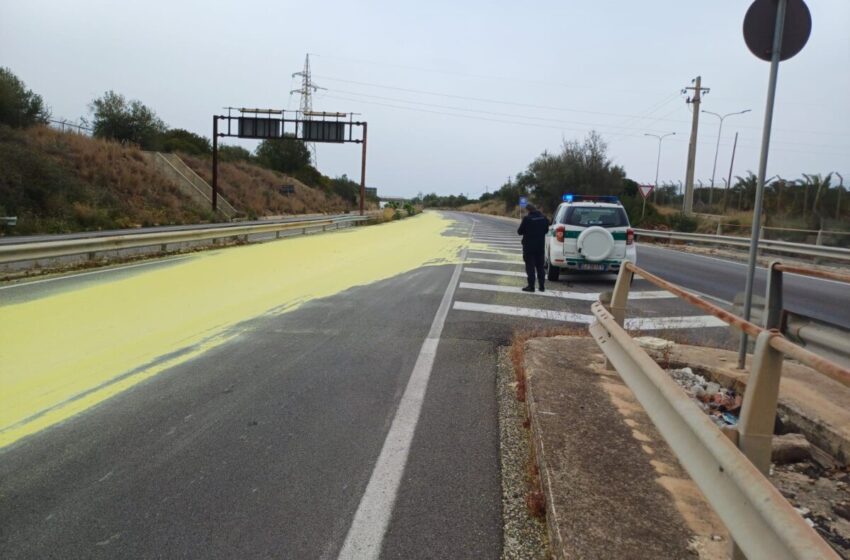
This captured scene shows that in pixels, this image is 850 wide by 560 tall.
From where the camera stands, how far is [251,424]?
4430 millimetres

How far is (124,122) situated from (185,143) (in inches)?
517

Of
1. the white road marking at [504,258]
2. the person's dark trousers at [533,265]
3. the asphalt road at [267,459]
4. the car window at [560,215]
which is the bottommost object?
the asphalt road at [267,459]

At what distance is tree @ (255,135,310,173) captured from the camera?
261 ft

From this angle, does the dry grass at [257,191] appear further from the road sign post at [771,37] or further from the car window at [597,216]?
the road sign post at [771,37]

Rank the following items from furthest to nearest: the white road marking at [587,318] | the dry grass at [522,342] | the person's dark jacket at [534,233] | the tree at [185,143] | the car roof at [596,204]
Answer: the tree at [185,143] → the car roof at [596,204] → the person's dark jacket at [534,233] → the white road marking at [587,318] → the dry grass at [522,342]

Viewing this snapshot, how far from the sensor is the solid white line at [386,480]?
9.64ft

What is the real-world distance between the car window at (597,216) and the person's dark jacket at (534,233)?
4.80ft

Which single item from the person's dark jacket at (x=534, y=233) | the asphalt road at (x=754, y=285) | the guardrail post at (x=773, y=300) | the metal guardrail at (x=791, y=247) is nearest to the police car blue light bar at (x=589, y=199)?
the person's dark jacket at (x=534, y=233)

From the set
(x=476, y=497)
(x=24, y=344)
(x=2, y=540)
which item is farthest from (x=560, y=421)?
(x=24, y=344)

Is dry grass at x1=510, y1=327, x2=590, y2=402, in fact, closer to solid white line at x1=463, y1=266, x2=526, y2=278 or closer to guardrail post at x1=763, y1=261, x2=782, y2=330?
guardrail post at x1=763, y1=261, x2=782, y2=330

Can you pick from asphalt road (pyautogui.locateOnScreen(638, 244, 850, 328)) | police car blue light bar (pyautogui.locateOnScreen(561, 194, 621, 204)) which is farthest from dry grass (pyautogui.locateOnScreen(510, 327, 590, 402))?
police car blue light bar (pyautogui.locateOnScreen(561, 194, 621, 204))

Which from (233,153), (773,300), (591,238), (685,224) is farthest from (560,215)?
(233,153)

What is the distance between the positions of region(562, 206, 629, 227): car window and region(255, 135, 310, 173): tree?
7096 cm

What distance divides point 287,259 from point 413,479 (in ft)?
42.7
